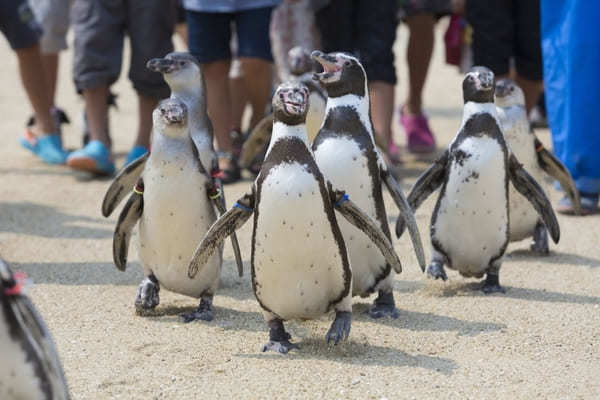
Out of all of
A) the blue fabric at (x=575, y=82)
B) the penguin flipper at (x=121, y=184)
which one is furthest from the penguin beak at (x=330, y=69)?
the blue fabric at (x=575, y=82)

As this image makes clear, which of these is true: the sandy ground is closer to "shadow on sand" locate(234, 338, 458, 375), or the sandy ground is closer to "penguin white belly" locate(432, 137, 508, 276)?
"shadow on sand" locate(234, 338, 458, 375)

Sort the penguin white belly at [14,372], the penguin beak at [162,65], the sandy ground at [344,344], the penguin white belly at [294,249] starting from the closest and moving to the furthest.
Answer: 1. the penguin white belly at [14,372]
2. the sandy ground at [344,344]
3. the penguin white belly at [294,249]
4. the penguin beak at [162,65]

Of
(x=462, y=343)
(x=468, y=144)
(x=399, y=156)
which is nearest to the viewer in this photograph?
(x=462, y=343)

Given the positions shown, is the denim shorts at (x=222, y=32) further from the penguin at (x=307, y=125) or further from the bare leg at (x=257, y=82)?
the penguin at (x=307, y=125)

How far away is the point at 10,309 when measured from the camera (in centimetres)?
206

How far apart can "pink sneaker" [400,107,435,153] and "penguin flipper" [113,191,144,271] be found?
3440mm

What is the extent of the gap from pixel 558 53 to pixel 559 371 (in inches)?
94.8

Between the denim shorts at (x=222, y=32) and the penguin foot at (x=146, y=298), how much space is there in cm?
236

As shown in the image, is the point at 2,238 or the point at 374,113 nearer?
the point at 2,238

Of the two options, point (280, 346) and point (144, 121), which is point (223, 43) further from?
point (280, 346)

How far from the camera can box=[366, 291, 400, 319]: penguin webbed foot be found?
342 centimetres

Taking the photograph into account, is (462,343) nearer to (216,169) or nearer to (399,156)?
(216,169)

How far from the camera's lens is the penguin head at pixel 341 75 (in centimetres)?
340

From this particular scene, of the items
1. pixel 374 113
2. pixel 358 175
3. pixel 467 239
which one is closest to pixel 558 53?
pixel 374 113
